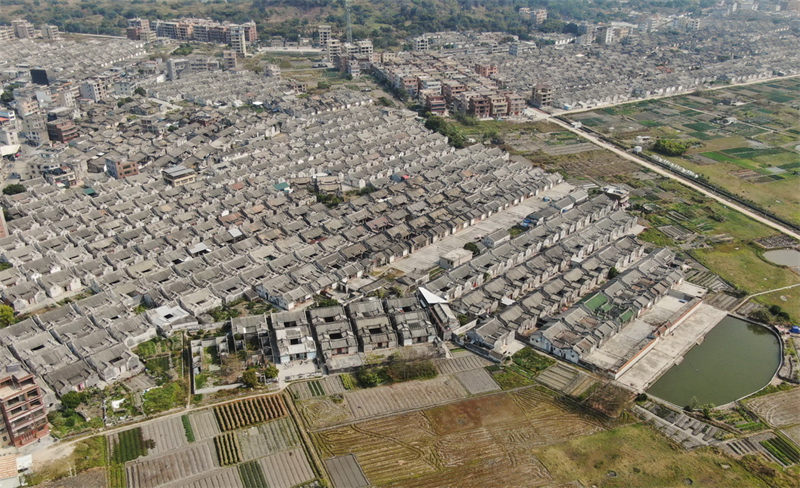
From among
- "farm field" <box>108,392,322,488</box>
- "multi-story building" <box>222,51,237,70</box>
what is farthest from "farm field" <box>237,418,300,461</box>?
"multi-story building" <box>222,51,237,70</box>

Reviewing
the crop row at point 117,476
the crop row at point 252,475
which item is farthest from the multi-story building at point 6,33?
the crop row at point 252,475

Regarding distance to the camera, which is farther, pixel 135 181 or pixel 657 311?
pixel 135 181

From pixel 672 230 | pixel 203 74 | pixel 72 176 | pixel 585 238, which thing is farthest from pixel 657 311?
pixel 203 74

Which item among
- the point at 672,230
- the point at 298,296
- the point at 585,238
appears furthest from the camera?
the point at 672,230

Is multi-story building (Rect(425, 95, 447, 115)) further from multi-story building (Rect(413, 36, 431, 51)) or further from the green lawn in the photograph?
the green lawn

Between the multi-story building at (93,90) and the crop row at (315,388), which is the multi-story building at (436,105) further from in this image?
the crop row at (315,388)

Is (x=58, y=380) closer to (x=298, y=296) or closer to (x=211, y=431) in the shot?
(x=211, y=431)
